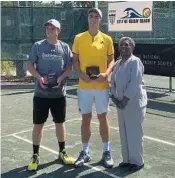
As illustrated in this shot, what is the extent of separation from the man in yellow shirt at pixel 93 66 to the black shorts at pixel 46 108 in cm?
28

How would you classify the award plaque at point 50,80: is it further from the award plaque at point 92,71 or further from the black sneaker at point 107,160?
the black sneaker at point 107,160

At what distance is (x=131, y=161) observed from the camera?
5008mm

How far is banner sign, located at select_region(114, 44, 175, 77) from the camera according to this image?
33.4 feet

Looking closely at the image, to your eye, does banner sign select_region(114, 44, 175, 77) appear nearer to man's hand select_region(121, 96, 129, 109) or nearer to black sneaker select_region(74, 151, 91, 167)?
black sneaker select_region(74, 151, 91, 167)

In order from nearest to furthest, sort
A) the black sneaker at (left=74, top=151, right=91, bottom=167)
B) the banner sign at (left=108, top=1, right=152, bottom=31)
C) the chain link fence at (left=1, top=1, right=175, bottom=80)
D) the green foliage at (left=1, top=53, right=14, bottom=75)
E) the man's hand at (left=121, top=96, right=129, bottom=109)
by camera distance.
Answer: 1. the man's hand at (left=121, top=96, right=129, bottom=109)
2. the black sneaker at (left=74, top=151, right=91, bottom=167)
3. the banner sign at (left=108, top=1, right=152, bottom=31)
4. the chain link fence at (left=1, top=1, right=175, bottom=80)
5. the green foliage at (left=1, top=53, right=14, bottom=75)

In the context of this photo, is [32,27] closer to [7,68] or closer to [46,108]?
[7,68]

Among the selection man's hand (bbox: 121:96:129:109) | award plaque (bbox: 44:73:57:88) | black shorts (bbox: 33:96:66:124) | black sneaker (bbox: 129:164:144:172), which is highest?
award plaque (bbox: 44:73:57:88)

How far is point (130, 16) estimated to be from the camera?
523 inches

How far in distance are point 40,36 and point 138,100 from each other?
9769 millimetres

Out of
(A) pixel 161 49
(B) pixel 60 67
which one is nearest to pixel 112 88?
(B) pixel 60 67

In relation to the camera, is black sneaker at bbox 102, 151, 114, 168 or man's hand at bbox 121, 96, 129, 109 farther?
black sneaker at bbox 102, 151, 114, 168

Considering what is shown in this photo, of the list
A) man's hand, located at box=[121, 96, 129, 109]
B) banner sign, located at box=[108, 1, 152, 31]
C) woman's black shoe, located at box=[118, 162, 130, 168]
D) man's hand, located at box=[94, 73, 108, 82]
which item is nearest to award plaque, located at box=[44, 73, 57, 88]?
man's hand, located at box=[94, 73, 108, 82]

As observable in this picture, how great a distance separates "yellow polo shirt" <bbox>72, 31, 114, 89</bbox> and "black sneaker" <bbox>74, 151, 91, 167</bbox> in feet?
3.25

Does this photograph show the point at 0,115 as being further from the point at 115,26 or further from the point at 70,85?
the point at 115,26
